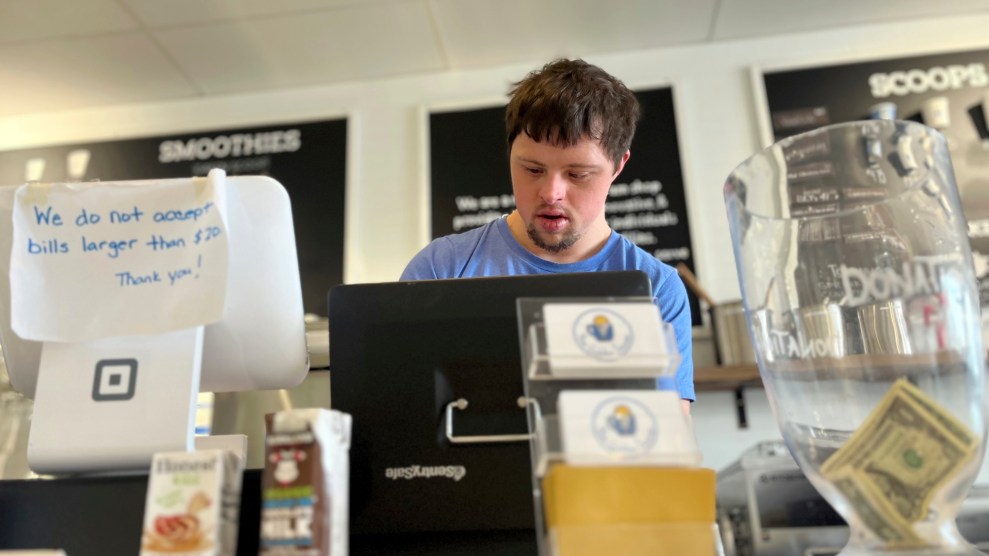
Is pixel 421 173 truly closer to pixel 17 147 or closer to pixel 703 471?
pixel 17 147

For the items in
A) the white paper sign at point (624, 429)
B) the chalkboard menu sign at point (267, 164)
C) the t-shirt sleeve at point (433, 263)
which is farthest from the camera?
the chalkboard menu sign at point (267, 164)

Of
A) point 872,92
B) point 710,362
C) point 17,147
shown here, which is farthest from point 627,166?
point 17,147

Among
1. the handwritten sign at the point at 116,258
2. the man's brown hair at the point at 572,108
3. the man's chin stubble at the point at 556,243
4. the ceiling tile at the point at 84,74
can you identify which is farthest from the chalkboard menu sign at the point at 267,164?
the handwritten sign at the point at 116,258

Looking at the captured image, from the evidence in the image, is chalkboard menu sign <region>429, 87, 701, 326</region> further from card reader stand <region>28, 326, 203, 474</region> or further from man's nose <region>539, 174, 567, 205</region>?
card reader stand <region>28, 326, 203, 474</region>

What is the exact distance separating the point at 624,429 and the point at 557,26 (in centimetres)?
224

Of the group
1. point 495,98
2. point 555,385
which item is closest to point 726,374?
point 495,98

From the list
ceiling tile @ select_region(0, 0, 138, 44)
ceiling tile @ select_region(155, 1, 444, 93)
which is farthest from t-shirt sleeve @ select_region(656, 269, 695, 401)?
ceiling tile @ select_region(0, 0, 138, 44)

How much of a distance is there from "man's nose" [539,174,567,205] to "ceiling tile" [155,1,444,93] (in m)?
1.38

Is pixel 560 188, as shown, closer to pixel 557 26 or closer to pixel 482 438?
pixel 482 438

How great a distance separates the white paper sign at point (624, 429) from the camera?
515mm

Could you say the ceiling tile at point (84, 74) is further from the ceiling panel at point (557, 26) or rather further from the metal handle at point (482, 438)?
the metal handle at point (482, 438)

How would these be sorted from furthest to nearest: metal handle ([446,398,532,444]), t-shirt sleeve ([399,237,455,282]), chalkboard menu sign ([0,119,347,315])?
1. chalkboard menu sign ([0,119,347,315])
2. t-shirt sleeve ([399,237,455,282])
3. metal handle ([446,398,532,444])

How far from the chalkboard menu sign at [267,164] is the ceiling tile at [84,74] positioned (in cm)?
18

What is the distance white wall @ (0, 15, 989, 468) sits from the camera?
2.54 meters
